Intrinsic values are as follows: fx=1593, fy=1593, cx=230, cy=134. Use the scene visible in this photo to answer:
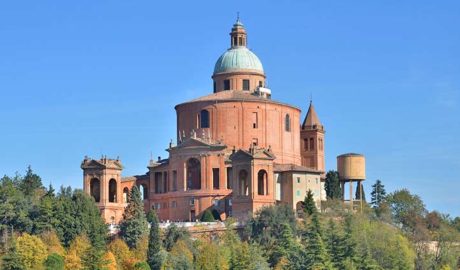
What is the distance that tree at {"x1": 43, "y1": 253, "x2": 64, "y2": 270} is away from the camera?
337ft

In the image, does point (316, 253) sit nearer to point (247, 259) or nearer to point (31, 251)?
point (247, 259)

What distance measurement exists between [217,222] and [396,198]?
2072 cm

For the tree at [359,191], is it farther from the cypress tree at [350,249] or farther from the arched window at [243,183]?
the cypress tree at [350,249]

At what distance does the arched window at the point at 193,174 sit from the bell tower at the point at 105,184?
5366 millimetres

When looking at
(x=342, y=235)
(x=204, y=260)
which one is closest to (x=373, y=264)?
(x=342, y=235)

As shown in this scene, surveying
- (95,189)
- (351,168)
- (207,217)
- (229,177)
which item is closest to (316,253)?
(207,217)

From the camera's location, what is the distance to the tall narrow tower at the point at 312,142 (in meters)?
132

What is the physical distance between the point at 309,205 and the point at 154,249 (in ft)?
50.8

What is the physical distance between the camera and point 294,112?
13025cm

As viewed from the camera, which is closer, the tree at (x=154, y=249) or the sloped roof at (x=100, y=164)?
the tree at (x=154, y=249)

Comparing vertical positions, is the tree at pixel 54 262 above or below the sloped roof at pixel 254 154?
below

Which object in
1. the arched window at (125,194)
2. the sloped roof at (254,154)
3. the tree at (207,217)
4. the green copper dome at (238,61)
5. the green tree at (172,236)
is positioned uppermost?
the green copper dome at (238,61)

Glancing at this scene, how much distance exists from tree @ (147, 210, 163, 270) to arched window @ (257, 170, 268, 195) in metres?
13.4

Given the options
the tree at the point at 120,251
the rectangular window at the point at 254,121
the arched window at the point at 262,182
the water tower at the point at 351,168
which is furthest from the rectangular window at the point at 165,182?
the tree at the point at 120,251
